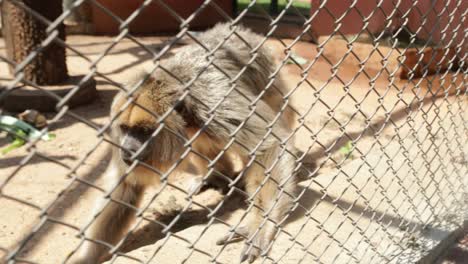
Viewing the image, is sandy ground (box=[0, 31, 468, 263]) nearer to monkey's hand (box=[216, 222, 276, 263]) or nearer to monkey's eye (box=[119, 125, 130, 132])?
monkey's hand (box=[216, 222, 276, 263])

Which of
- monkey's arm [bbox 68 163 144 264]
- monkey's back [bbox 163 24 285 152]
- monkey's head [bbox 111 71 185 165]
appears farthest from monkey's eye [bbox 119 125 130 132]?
monkey's arm [bbox 68 163 144 264]

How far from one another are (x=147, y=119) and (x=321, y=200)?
45.0 inches

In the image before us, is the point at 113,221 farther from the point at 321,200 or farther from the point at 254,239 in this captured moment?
the point at 321,200

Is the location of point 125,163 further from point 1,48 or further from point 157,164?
point 1,48

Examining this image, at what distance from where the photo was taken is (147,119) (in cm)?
292

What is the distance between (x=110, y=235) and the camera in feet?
11.9

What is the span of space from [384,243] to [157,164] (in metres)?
1.64

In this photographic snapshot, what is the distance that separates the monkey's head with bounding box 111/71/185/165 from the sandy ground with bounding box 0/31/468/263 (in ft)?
1.36

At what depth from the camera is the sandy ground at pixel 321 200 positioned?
290 cm

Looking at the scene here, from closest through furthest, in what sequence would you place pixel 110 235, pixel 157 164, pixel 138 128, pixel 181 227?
pixel 138 128 < pixel 157 164 < pixel 110 235 < pixel 181 227

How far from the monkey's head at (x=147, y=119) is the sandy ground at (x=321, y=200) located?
1.36ft

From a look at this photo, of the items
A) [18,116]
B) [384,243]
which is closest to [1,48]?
[18,116]

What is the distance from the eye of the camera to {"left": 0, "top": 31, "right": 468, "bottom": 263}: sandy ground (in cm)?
290

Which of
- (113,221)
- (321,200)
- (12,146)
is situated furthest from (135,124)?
(12,146)
